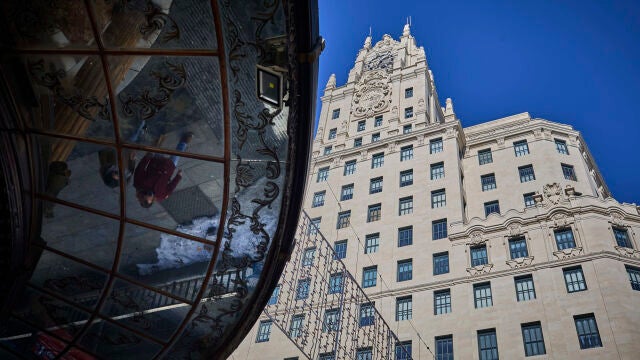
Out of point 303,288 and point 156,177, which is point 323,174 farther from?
point 156,177

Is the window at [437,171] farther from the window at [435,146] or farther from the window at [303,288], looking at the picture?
the window at [303,288]

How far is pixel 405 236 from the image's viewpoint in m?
37.0

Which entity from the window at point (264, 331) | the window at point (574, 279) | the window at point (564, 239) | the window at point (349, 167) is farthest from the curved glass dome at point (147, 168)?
the window at point (349, 167)

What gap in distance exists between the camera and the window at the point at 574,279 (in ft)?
92.7

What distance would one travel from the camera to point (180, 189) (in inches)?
293

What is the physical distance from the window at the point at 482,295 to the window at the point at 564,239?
488cm

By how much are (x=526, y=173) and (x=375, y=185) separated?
1168 centimetres

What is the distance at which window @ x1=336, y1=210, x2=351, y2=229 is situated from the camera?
4064 centimetres

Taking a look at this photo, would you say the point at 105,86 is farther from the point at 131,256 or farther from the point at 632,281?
the point at 632,281

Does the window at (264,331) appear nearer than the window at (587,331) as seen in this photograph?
No

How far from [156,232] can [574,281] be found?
2706cm

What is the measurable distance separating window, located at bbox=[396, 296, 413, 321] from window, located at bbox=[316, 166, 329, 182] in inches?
638

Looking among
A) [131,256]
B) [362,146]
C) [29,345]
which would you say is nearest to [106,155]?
[131,256]

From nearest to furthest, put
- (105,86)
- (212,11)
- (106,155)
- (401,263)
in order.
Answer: (212,11), (105,86), (106,155), (401,263)
